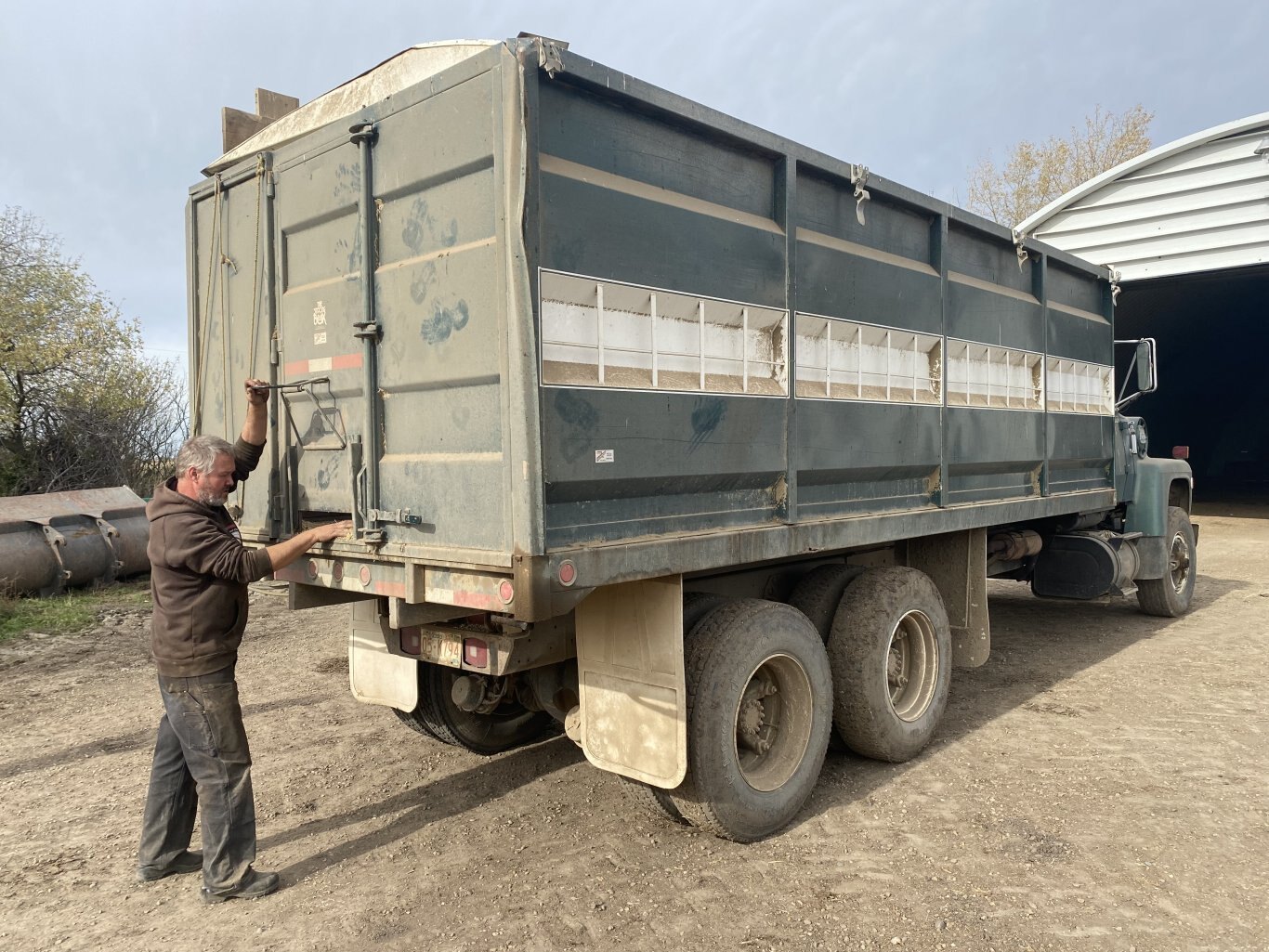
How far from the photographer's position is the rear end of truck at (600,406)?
301cm

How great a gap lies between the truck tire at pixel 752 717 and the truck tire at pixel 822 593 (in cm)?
36

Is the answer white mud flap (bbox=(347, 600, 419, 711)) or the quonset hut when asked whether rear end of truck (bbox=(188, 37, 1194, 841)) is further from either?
the quonset hut

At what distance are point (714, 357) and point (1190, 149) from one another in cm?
1131

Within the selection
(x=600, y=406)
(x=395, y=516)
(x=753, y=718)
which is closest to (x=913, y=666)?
(x=753, y=718)

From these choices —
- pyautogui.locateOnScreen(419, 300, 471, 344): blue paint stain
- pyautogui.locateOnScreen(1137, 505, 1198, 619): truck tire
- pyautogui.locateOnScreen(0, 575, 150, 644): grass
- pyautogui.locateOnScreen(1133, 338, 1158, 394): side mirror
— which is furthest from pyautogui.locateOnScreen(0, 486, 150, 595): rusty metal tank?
pyautogui.locateOnScreen(1137, 505, 1198, 619): truck tire

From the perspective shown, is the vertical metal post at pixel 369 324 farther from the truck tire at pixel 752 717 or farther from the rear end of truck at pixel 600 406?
the truck tire at pixel 752 717

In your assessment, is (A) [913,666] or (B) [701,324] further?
(A) [913,666]

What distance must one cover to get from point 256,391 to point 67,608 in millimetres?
6594

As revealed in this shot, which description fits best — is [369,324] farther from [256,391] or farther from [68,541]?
[68,541]

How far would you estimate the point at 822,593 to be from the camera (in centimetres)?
447

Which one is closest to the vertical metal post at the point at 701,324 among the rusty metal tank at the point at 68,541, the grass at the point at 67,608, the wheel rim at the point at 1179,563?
the wheel rim at the point at 1179,563

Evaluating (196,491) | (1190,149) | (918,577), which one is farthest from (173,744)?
(1190,149)

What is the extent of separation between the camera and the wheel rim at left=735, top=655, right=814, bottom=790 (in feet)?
12.7

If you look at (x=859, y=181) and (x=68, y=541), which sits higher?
(x=859, y=181)
